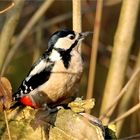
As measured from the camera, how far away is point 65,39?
3188 millimetres

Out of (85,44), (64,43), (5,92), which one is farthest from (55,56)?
(85,44)

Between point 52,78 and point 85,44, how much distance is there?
1.87m

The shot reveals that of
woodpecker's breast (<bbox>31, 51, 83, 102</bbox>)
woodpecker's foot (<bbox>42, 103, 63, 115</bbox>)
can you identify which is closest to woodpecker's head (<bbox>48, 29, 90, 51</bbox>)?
woodpecker's breast (<bbox>31, 51, 83, 102</bbox>)

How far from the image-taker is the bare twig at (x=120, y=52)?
10.8 ft

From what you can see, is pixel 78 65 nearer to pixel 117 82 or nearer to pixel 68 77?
pixel 68 77

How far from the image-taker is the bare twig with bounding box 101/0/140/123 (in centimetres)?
330

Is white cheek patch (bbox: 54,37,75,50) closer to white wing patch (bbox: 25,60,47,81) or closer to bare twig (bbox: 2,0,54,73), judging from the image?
white wing patch (bbox: 25,60,47,81)

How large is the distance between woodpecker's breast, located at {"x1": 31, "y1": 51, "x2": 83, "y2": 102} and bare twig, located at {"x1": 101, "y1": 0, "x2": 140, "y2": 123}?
0.34 m

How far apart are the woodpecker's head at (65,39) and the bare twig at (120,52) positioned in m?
0.29

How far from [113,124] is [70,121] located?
0.51m

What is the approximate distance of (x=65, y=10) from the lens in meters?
5.17

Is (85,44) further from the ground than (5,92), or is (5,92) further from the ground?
(5,92)

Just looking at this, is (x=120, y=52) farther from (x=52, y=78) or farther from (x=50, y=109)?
(x=50, y=109)

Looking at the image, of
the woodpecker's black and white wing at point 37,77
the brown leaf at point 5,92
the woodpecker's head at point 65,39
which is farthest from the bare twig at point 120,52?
the brown leaf at point 5,92
